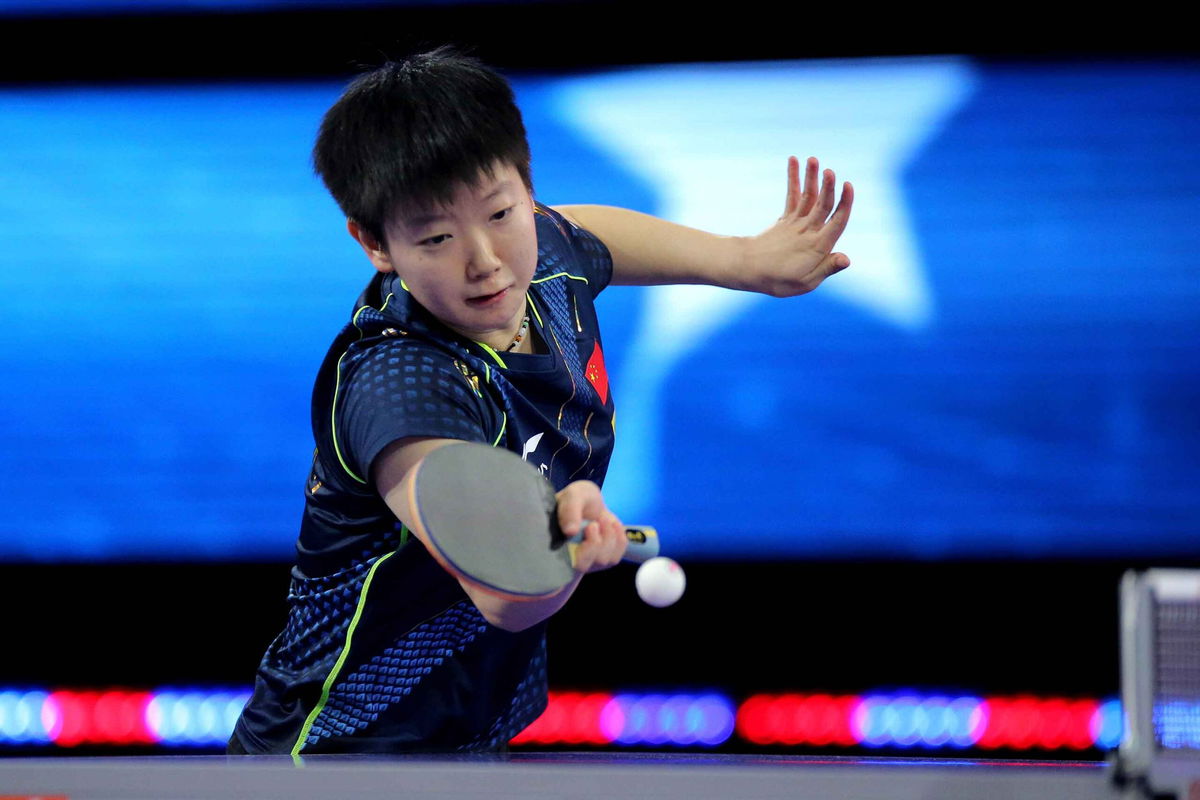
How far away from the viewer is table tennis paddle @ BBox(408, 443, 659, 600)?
4.22ft

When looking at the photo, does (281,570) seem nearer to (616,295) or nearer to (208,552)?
(208,552)

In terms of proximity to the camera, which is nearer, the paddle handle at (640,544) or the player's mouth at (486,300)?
the paddle handle at (640,544)

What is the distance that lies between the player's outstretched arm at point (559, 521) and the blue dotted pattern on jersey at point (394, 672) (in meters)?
0.32

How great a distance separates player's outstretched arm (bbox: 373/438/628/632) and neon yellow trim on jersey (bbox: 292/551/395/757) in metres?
0.23

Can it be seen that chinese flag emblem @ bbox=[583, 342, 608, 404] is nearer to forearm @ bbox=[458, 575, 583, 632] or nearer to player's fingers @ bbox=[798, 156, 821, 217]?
player's fingers @ bbox=[798, 156, 821, 217]

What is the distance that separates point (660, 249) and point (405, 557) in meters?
0.84

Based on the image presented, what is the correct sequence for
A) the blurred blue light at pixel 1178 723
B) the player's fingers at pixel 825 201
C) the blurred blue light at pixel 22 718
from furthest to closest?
the blurred blue light at pixel 22 718 → the player's fingers at pixel 825 201 → the blurred blue light at pixel 1178 723

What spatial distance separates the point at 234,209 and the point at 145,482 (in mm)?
889

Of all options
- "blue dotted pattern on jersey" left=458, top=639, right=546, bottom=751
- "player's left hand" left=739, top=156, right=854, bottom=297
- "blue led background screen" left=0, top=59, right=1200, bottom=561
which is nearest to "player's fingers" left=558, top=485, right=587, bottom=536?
"blue dotted pattern on jersey" left=458, top=639, right=546, bottom=751

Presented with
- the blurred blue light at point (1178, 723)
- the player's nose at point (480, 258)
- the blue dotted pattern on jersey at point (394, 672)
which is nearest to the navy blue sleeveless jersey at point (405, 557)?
the blue dotted pattern on jersey at point (394, 672)

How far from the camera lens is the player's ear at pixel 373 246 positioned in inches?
69.8

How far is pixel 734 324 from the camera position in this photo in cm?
373

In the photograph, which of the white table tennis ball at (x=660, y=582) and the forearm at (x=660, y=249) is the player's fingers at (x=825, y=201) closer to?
the forearm at (x=660, y=249)

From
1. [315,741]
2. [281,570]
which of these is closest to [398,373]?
[315,741]
